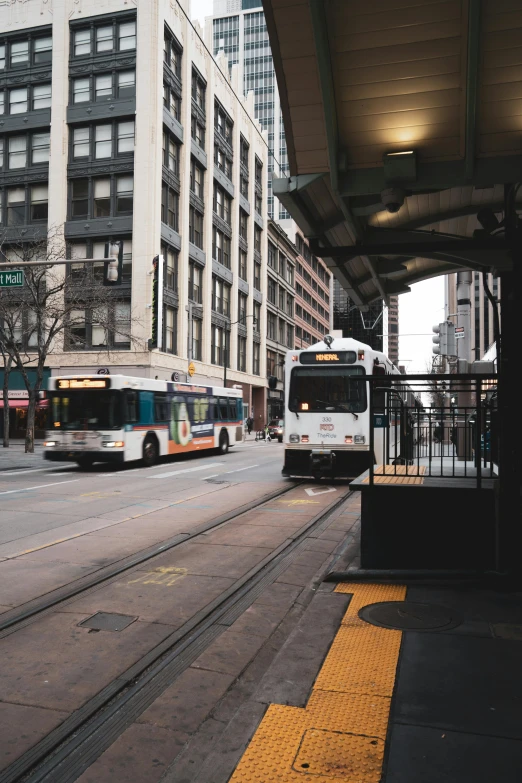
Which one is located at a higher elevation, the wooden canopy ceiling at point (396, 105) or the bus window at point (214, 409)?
the wooden canopy ceiling at point (396, 105)

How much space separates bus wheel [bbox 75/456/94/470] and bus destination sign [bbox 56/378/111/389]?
7.19 ft

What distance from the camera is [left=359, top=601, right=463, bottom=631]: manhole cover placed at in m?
5.18

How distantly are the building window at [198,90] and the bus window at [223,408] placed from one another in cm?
2739

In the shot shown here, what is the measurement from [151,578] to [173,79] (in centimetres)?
4252

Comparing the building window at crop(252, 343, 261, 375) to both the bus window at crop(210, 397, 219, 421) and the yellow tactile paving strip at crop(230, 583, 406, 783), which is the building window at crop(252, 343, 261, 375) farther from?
the yellow tactile paving strip at crop(230, 583, 406, 783)

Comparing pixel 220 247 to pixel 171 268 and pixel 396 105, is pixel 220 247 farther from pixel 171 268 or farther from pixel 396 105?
pixel 396 105

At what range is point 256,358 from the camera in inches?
2514

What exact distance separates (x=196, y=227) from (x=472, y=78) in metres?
44.3

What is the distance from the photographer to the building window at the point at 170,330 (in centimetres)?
4147

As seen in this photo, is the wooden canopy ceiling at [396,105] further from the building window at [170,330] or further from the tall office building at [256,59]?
the tall office building at [256,59]

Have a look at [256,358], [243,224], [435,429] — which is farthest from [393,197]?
[256,358]

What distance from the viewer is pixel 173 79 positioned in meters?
42.6

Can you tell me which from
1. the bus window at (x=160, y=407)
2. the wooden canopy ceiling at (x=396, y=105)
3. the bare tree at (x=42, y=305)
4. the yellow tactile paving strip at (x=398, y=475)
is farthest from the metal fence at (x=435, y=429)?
the bare tree at (x=42, y=305)

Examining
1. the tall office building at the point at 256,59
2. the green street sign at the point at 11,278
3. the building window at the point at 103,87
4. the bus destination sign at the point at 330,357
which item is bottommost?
the bus destination sign at the point at 330,357
